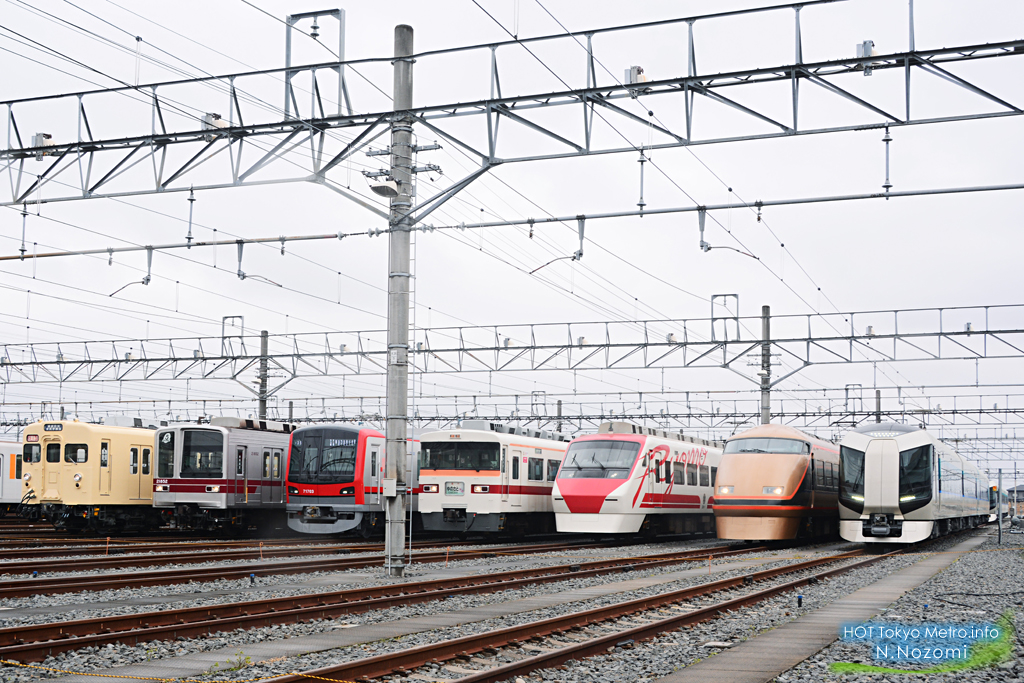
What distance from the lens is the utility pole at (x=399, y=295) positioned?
59.8ft

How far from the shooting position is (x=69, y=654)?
1012 cm

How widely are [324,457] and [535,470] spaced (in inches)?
238

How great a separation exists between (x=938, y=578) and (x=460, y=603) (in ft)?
31.3

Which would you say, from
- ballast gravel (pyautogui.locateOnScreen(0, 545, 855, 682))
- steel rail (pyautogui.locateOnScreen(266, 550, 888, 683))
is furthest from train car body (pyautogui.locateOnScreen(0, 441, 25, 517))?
steel rail (pyautogui.locateOnScreen(266, 550, 888, 683))

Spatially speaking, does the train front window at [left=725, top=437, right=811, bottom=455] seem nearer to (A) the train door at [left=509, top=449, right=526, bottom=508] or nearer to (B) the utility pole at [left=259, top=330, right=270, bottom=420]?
(A) the train door at [left=509, top=449, right=526, bottom=508]

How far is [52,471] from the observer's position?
29734mm

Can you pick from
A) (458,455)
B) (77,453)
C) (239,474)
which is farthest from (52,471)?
(458,455)

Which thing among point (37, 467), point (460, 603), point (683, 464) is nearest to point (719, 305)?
point (683, 464)

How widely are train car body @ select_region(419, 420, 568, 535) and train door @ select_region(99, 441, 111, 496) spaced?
915 cm

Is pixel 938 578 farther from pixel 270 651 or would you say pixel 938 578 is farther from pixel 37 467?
pixel 37 467

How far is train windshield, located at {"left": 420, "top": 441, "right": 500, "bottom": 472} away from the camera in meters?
28.1

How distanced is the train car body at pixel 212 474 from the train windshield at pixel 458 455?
5.26m

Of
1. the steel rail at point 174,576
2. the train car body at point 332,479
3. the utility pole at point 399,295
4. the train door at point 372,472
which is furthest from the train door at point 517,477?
the utility pole at point 399,295

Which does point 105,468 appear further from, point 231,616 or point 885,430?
point 885,430
